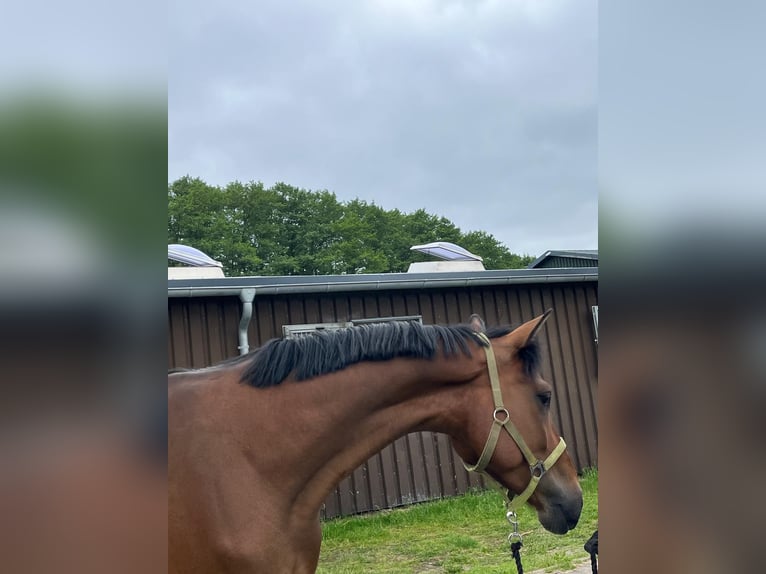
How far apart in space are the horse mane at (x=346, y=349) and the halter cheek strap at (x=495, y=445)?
0.41 feet

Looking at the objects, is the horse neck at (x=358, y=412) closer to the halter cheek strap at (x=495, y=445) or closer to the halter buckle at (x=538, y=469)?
the halter cheek strap at (x=495, y=445)

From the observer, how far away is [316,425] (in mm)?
2164

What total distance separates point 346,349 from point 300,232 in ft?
119

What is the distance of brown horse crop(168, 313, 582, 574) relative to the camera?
6.34 feet

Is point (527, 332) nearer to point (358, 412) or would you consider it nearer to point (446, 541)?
point (358, 412)

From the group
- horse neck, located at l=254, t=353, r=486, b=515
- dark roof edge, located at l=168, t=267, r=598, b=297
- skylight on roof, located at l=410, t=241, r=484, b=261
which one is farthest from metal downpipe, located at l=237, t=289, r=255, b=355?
skylight on roof, located at l=410, t=241, r=484, b=261

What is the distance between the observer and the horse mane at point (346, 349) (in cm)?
222

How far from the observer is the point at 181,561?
1880 mm

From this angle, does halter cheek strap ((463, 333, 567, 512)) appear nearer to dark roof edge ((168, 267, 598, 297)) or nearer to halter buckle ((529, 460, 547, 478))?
halter buckle ((529, 460, 547, 478))
